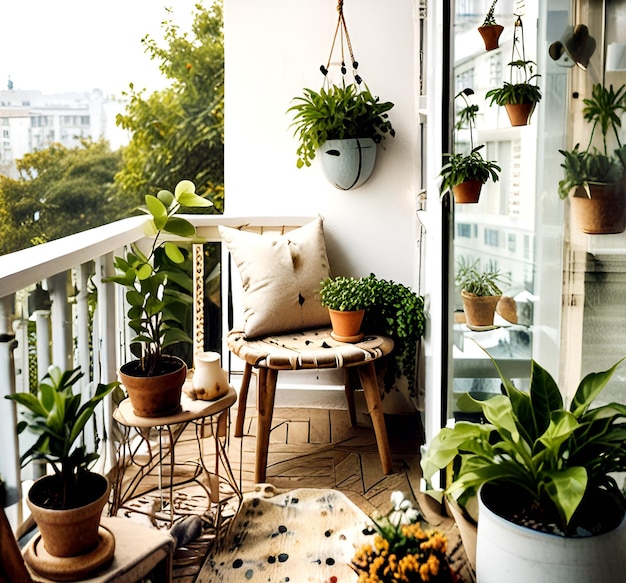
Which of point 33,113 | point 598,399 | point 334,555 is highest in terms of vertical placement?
point 33,113

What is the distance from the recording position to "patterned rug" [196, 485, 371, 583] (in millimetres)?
2045

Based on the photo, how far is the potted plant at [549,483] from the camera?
4.38 ft

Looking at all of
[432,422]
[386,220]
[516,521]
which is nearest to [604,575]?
[516,521]

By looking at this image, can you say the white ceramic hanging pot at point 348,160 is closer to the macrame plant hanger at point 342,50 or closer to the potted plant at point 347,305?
the macrame plant hanger at point 342,50

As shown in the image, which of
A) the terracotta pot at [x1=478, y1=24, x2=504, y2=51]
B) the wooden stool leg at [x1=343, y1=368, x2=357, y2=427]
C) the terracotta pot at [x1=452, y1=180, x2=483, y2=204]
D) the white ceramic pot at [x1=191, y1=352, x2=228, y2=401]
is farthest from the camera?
the wooden stool leg at [x1=343, y1=368, x2=357, y2=427]

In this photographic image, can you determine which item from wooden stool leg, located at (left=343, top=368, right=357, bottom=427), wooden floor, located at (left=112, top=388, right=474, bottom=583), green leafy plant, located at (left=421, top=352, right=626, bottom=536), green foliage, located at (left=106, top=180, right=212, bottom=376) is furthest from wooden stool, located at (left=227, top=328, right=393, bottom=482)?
green leafy plant, located at (left=421, top=352, right=626, bottom=536)

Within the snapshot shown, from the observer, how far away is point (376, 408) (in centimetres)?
268

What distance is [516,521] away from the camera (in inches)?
59.4

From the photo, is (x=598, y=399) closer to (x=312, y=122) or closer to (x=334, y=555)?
(x=334, y=555)

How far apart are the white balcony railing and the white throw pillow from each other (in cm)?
25

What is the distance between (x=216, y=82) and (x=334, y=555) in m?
3.44

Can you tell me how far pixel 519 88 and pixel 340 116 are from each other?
1466mm

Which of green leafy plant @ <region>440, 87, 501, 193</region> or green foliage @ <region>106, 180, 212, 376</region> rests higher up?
green leafy plant @ <region>440, 87, 501, 193</region>

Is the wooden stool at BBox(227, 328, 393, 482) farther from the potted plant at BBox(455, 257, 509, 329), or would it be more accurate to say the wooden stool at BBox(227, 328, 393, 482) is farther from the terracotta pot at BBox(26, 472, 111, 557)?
the terracotta pot at BBox(26, 472, 111, 557)
